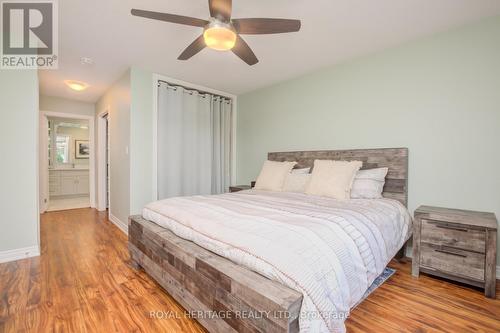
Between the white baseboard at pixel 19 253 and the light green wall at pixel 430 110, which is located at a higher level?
the light green wall at pixel 430 110

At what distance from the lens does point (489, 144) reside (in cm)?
205

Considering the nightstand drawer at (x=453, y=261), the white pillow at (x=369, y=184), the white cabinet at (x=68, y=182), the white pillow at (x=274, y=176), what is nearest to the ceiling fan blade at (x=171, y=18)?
the white pillow at (x=274, y=176)

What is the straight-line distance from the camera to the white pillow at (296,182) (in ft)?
9.63

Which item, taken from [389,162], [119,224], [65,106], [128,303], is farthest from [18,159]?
[389,162]

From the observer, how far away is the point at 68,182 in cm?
655

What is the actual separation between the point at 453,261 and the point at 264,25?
2.52 meters

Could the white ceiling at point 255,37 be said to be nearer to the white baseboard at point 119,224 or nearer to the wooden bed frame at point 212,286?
the wooden bed frame at point 212,286

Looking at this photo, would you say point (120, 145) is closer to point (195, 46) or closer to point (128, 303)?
point (195, 46)

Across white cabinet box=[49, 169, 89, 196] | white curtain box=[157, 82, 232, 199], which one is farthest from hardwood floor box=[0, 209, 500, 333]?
white cabinet box=[49, 169, 89, 196]

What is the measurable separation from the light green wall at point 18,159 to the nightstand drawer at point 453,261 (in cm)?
408

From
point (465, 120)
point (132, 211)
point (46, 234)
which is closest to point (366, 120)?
point (465, 120)

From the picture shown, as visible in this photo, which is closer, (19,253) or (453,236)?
(453,236)

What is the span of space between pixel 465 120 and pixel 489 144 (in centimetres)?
29

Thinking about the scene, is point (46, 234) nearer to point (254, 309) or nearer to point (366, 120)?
point (254, 309)
